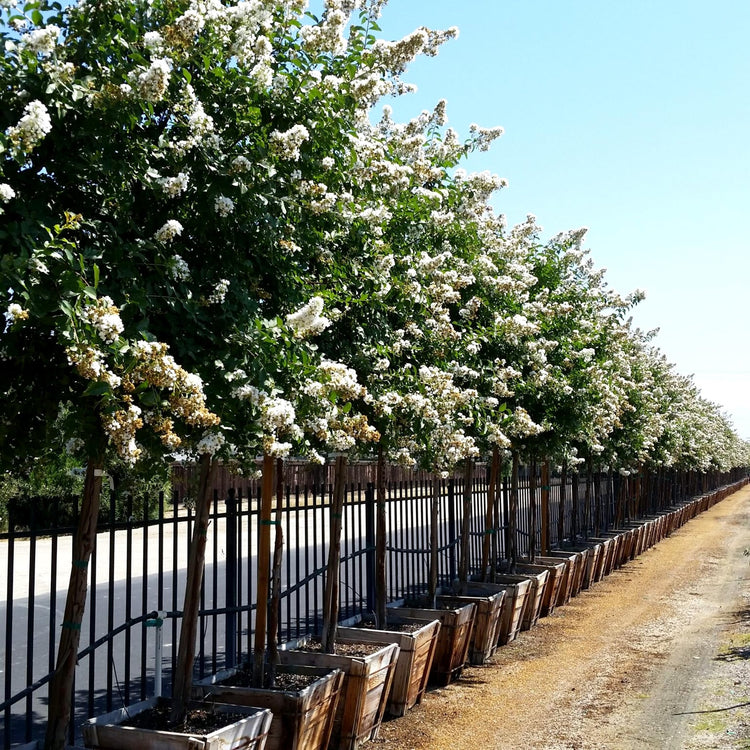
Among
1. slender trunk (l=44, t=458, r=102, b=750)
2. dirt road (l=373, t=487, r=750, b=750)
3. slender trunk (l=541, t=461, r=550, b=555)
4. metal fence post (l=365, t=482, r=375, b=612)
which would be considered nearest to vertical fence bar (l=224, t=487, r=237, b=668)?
dirt road (l=373, t=487, r=750, b=750)

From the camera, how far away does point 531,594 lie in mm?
11781

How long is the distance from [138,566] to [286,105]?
16.1 metres

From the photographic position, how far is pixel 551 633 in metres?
12.0

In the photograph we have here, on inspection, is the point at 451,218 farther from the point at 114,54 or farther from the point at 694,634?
the point at 694,634

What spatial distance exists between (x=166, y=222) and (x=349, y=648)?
182 inches

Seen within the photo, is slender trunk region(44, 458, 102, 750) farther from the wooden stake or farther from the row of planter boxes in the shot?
the wooden stake

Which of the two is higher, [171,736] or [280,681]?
[171,736]

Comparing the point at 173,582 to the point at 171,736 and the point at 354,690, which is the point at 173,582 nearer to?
the point at 354,690

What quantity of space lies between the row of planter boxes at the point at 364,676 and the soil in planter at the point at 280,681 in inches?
1.2

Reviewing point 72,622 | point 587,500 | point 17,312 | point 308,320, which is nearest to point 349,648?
point 72,622

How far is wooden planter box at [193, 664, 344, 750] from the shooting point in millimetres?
5645

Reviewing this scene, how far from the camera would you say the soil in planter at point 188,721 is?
5.18 m

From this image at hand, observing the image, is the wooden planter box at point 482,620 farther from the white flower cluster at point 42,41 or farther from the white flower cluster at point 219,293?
the white flower cluster at point 42,41

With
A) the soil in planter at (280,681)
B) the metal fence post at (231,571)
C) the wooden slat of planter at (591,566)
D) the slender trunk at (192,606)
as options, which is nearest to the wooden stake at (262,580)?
the soil in planter at (280,681)
